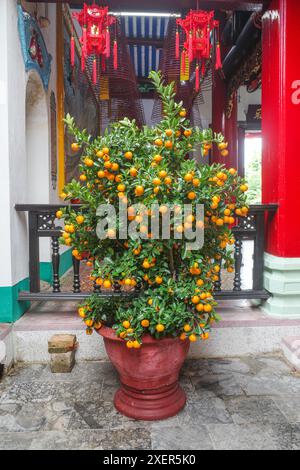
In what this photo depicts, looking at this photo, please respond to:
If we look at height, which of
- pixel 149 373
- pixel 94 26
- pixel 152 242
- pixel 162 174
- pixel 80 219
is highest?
pixel 94 26

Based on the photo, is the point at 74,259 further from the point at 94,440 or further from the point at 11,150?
the point at 94,440

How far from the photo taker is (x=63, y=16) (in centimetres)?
499

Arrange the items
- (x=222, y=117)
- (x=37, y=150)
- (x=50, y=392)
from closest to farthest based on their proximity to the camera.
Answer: (x=50, y=392)
(x=37, y=150)
(x=222, y=117)

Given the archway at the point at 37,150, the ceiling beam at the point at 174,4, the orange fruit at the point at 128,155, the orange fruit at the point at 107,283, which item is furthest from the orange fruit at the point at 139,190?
the archway at the point at 37,150

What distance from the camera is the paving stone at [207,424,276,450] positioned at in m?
1.92

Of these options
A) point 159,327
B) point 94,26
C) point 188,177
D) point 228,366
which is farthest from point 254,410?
point 94,26

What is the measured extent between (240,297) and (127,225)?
1606mm

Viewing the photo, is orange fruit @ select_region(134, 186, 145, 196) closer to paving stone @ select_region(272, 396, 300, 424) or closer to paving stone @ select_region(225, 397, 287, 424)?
paving stone @ select_region(225, 397, 287, 424)

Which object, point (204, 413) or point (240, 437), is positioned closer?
point (240, 437)

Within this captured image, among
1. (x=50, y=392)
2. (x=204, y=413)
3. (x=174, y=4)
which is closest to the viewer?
(x=204, y=413)

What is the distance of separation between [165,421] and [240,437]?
441mm

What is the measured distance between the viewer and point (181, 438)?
78.7 inches

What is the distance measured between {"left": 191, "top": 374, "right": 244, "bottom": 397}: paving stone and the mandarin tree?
0.71 meters

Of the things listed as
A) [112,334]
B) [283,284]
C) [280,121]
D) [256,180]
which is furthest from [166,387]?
[256,180]
